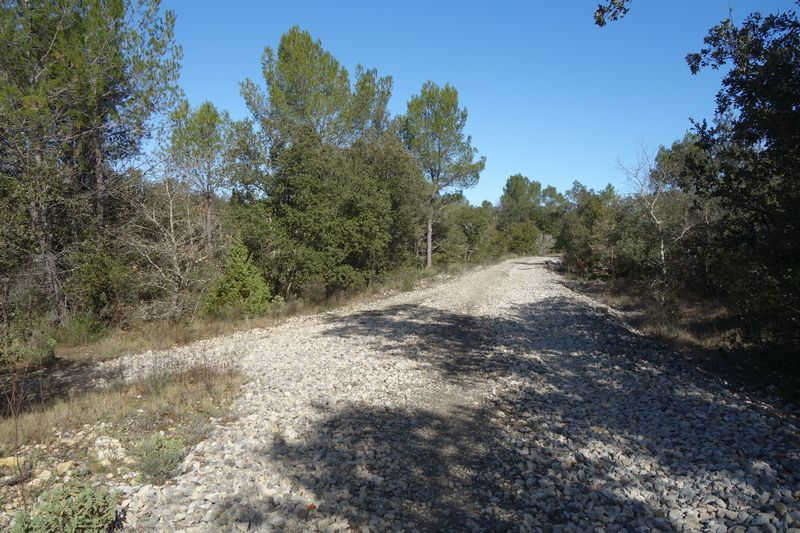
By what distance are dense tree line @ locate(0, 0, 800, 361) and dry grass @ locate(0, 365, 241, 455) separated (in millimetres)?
1166

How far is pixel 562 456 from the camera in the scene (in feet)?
17.9

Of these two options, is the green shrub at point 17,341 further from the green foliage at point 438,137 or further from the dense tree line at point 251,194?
the green foliage at point 438,137

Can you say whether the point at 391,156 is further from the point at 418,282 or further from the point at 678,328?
the point at 678,328

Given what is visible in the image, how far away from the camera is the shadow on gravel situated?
4.32 metres

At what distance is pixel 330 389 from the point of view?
7766mm

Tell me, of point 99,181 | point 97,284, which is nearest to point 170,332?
point 97,284

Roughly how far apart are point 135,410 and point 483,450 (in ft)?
17.5

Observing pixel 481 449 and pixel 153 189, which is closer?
pixel 481 449

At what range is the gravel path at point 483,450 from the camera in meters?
4.22

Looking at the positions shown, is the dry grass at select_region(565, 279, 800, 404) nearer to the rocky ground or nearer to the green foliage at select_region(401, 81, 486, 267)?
the rocky ground

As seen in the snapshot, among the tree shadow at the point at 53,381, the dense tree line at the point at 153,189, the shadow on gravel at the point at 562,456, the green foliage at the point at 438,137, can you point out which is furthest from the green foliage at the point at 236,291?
the green foliage at the point at 438,137

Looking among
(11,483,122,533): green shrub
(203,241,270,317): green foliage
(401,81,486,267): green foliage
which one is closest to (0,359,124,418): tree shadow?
(11,483,122,533): green shrub

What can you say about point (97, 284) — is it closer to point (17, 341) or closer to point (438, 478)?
point (17, 341)

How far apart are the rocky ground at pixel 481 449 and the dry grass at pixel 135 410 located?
20.4 inches
